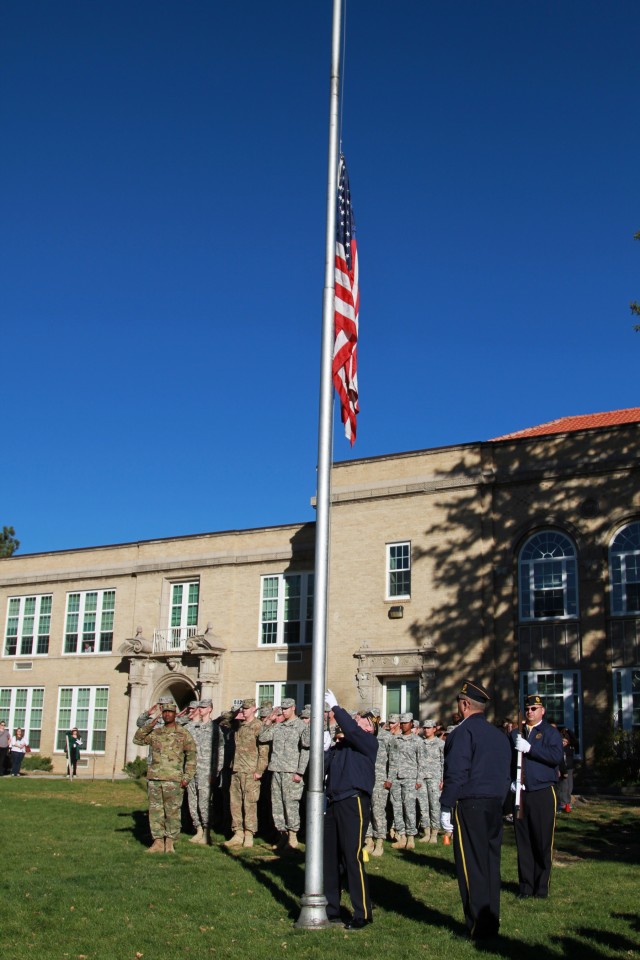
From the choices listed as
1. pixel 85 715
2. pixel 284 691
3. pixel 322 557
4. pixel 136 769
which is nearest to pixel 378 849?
pixel 322 557

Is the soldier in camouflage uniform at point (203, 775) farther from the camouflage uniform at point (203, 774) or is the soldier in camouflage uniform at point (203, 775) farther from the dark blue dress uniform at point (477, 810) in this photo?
the dark blue dress uniform at point (477, 810)

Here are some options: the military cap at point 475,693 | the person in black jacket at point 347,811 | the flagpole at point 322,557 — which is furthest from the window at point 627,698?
the military cap at point 475,693

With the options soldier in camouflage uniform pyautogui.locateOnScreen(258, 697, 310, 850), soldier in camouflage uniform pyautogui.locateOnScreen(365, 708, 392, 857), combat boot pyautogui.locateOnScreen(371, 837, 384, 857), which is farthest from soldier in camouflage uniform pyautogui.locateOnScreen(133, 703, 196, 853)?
combat boot pyautogui.locateOnScreen(371, 837, 384, 857)

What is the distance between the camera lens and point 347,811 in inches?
363

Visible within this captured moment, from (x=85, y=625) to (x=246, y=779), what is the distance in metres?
24.0

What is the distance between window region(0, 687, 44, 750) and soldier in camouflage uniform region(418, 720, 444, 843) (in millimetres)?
24167

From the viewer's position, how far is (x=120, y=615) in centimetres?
3584

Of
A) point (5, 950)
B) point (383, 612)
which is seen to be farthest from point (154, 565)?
point (5, 950)

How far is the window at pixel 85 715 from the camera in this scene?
114 feet

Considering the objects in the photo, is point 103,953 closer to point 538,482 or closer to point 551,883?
point 551,883

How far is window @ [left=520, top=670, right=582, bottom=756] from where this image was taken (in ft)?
80.4

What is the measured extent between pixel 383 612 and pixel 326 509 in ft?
60.2

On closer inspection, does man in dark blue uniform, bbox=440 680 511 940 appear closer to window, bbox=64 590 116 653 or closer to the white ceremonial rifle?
the white ceremonial rifle

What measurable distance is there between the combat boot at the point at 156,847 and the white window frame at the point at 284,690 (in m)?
17.1
